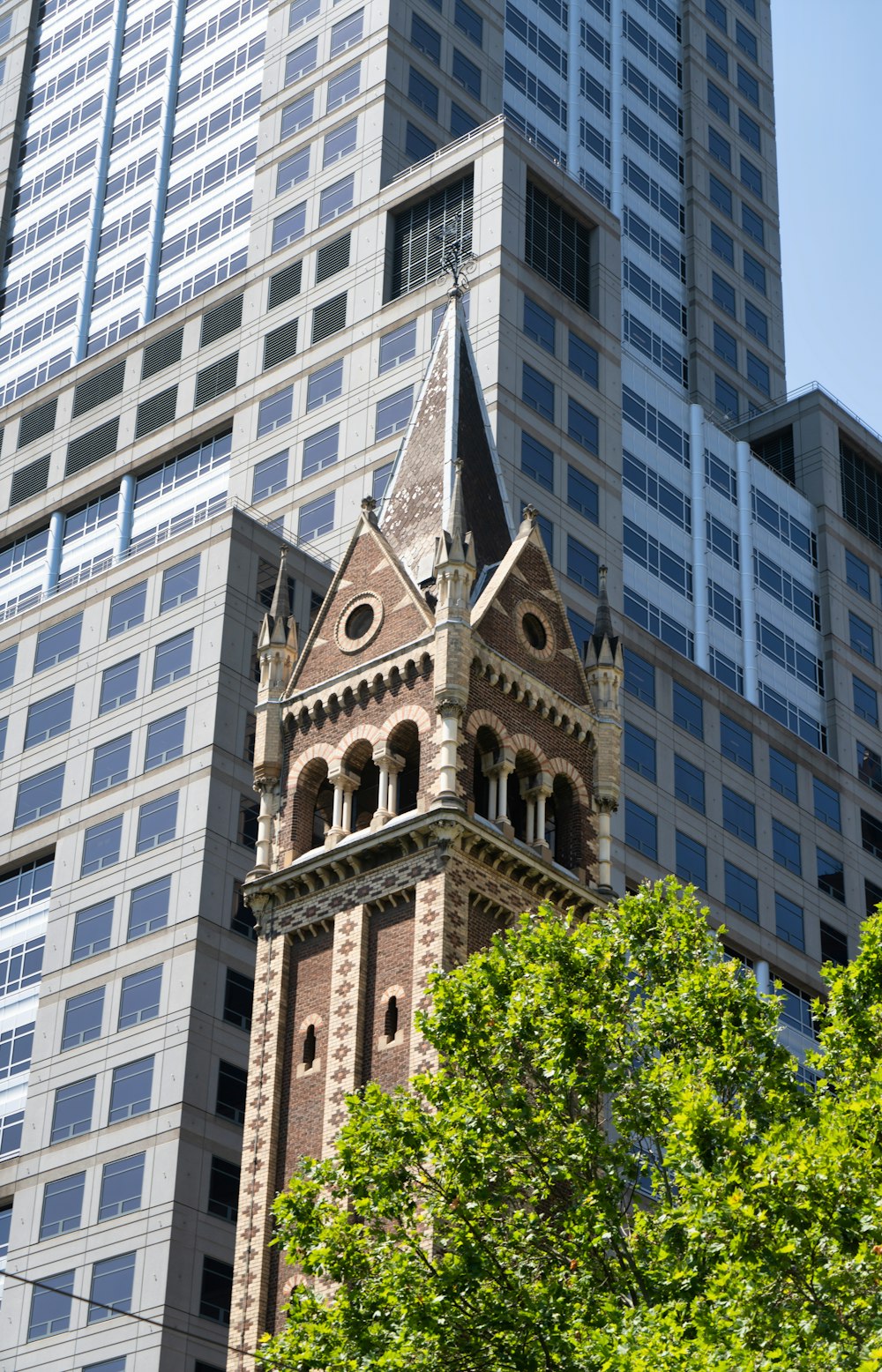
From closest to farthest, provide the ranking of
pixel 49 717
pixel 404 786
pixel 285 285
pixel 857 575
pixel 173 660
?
pixel 404 786
pixel 173 660
pixel 49 717
pixel 285 285
pixel 857 575

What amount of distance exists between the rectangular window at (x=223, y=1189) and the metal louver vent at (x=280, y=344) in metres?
37.1

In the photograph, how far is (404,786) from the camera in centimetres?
6438

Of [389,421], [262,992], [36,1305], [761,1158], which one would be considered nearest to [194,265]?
[389,421]

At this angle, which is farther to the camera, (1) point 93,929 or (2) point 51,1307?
(1) point 93,929

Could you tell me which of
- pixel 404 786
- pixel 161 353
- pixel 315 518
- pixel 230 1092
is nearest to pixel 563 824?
pixel 404 786

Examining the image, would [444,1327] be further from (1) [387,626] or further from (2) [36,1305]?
(2) [36,1305]

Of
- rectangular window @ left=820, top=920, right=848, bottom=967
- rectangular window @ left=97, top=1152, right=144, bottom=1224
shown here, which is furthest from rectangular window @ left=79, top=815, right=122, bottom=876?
rectangular window @ left=820, top=920, right=848, bottom=967

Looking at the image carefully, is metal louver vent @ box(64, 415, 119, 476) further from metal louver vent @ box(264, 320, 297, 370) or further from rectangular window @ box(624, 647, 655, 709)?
rectangular window @ box(624, 647, 655, 709)

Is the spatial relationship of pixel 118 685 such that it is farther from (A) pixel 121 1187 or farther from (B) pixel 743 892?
(B) pixel 743 892

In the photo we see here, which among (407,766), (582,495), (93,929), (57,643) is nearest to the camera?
(407,766)

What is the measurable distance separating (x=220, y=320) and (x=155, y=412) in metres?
4.59

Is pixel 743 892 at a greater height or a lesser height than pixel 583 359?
lesser

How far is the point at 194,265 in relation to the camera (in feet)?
371

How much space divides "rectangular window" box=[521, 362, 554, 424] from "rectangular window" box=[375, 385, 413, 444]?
424 cm
